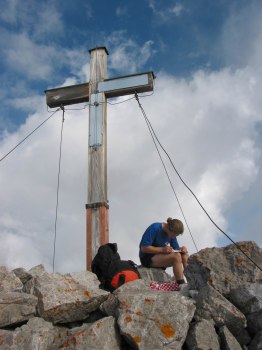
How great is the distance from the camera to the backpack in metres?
5.28

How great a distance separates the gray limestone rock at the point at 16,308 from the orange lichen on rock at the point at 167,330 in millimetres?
1480

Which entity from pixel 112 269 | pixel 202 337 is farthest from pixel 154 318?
pixel 112 269

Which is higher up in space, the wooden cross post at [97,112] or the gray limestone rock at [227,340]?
the wooden cross post at [97,112]

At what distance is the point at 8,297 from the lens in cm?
446

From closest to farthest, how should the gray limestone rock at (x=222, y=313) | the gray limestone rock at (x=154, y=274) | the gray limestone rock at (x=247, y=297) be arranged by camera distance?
the gray limestone rock at (x=222, y=313), the gray limestone rock at (x=247, y=297), the gray limestone rock at (x=154, y=274)

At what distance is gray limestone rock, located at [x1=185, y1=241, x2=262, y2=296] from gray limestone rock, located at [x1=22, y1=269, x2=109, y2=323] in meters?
1.13

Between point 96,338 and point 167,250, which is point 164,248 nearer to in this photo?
point 167,250

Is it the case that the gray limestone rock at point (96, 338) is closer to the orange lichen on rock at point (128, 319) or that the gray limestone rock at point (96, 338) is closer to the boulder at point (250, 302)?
the orange lichen on rock at point (128, 319)

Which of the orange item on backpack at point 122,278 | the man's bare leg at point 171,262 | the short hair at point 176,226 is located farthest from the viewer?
the short hair at point 176,226

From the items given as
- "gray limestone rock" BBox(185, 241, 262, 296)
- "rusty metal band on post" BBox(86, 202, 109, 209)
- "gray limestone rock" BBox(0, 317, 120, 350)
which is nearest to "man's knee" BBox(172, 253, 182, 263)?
"gray limestone rock" BBox(185, 241, 262, 296)

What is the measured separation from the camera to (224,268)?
487cm

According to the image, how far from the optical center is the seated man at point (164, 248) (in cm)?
615

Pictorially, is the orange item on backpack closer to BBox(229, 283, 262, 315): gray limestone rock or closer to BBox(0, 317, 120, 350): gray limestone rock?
BBox(0, 317, 120, 350): gray limestone rock

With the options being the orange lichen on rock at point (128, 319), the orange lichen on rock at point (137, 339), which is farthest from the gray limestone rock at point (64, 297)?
the orange lichen on rock at point (137, 339)
